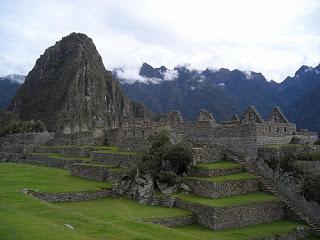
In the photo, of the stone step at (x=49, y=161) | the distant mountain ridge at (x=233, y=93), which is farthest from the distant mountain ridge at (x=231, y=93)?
the stone step at (x=49, y=161)

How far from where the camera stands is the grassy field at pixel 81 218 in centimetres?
1536

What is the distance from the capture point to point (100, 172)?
108 ft

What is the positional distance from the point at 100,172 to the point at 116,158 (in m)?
1.64

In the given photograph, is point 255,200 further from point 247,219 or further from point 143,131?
point 143,131

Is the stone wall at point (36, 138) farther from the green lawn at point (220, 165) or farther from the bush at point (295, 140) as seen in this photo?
the bush at point (295, 140)

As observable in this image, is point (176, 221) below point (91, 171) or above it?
below

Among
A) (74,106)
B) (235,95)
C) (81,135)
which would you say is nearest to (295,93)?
(235,95)

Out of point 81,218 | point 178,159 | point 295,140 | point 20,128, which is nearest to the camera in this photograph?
point 81,218

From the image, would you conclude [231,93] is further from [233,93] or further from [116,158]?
[116,158]

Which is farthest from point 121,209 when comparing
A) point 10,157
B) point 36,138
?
point 36,138

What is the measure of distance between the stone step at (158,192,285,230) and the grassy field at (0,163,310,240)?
17.9 inches

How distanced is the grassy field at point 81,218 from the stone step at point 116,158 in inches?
99.2

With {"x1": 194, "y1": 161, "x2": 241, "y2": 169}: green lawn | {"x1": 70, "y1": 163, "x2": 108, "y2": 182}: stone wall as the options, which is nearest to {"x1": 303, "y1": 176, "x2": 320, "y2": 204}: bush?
{"x1": 194, "y1": 161, "x2": 241, "y2": 169}: green lawn

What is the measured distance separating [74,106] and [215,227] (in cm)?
15998
